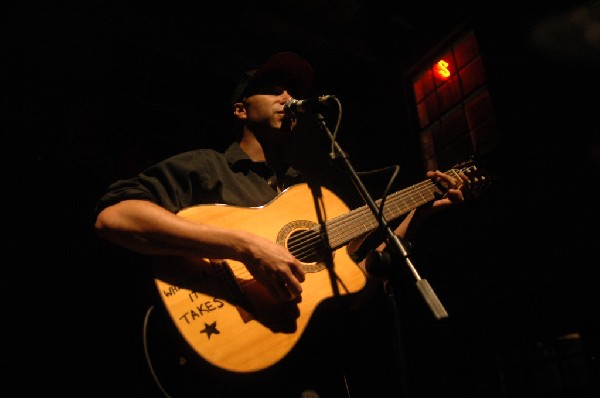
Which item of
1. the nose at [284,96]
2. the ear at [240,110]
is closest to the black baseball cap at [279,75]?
the ear at [240,110]

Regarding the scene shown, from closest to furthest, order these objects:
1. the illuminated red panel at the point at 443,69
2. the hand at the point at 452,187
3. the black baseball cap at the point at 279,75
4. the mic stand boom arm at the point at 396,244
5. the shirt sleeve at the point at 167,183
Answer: the mic stand boom arm at the point at 396,244 < the shirt sleeve at the point at 167,183 < the hand at the point at 452,187 < the black baseball cap at the point at 279,75 < the illuminated red panel at the point at 443,69

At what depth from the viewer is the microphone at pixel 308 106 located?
2082mm

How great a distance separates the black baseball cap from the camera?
2.90 metres

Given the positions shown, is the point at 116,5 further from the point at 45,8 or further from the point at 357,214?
the point at 357,214

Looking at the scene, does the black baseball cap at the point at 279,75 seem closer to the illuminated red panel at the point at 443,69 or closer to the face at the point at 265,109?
the face at the point at 265,109

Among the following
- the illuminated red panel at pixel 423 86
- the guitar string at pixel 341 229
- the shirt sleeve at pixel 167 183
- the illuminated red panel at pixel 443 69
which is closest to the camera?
the shirt sleeve at pixel 167 183

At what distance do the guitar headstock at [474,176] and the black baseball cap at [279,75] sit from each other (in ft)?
4.40

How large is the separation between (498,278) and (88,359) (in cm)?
321

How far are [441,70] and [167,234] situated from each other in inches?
162

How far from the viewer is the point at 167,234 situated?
1.73 m

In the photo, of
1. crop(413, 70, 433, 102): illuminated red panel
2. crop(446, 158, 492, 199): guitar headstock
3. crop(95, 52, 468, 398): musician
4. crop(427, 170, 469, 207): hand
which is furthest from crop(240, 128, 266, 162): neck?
crop(413, 70, 433, 102): illuminated red panel

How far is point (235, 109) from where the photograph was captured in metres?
2.95

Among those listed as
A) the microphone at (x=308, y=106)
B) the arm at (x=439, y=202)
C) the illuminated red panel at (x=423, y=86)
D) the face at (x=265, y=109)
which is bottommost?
the arm at (x=439, y=202)

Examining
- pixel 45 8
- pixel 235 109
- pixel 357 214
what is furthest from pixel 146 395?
pixel 45 8
